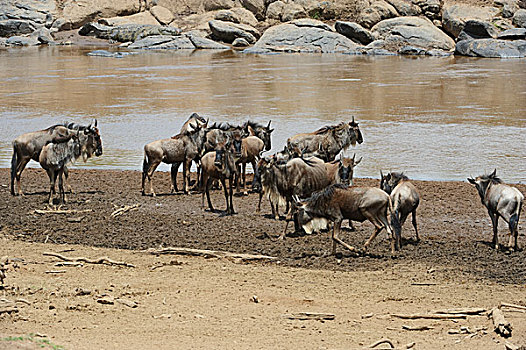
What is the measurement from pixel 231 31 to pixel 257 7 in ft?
21.0

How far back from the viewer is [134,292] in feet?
26.0

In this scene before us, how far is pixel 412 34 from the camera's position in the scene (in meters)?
51.5

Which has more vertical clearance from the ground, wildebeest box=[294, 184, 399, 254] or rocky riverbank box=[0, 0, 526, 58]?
rocky riverbank box=[0, 0, 526, 58]

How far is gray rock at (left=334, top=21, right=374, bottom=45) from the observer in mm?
53375

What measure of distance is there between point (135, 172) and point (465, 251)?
820cm

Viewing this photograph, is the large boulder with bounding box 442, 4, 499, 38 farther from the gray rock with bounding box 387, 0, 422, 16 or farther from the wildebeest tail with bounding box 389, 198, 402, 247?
the wildebeest tail with bounding box 389, 198, 402, 247

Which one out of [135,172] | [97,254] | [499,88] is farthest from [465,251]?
[499,88]

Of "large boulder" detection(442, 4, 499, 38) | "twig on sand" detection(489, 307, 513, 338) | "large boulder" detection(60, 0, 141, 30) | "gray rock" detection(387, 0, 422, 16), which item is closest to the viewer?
"twig on sand" detection(489, 307, 513, 338)

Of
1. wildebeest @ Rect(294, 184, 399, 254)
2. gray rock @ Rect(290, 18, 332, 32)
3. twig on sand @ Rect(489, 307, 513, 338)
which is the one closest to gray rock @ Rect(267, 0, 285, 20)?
gray rock @ Rect(290, 18, 332, 32)

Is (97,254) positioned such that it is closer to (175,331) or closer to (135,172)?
(175,331)

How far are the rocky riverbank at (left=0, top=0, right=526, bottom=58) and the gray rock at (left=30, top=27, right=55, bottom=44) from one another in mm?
111

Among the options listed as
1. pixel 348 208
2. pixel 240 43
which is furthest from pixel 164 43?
pixel 348 208

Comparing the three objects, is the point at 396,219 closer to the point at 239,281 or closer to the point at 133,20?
the point at 239,281

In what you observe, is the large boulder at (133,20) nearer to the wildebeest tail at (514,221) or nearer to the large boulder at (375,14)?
the large boulder at (375,14)
